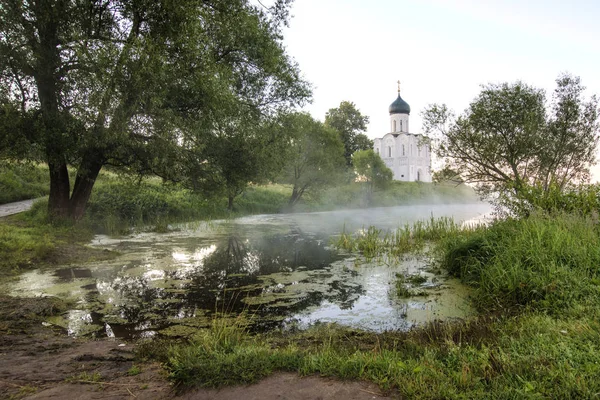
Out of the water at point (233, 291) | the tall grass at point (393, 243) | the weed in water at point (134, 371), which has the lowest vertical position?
the water at point (233, 291)

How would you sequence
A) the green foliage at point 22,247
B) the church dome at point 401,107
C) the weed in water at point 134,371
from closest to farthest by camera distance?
the weed in water at point 134,371, the green foliage at point 22,247, the church dome at point 401,107

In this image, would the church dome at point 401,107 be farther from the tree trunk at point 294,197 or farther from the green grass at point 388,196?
the tree trunk at point 294,197

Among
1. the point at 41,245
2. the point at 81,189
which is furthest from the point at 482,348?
the point at 81,189

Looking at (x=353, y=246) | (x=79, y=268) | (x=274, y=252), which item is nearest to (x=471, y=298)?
(x=353, y=246)

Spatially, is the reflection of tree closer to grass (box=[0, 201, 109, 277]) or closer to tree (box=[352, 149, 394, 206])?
grass (box=[0, 201, 109, 277])

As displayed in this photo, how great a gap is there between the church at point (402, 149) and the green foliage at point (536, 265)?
66.0 m

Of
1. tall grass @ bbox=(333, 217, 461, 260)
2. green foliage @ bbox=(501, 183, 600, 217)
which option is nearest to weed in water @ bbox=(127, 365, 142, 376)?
tall grass @ bbox=(333, 217, 461, 260)

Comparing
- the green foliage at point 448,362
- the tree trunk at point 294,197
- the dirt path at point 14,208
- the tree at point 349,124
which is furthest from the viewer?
the tree at point 349,124

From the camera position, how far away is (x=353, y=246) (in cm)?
1254

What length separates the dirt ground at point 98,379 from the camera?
10.9 ft

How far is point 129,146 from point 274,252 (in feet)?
19.6

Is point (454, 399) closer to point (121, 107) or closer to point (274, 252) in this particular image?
point (274, 252)

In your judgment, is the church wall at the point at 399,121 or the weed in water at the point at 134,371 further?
the church wall at the point at 399,121

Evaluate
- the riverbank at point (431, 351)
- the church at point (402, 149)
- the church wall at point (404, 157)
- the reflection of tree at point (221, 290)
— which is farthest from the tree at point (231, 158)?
the church at point (402, 149)
